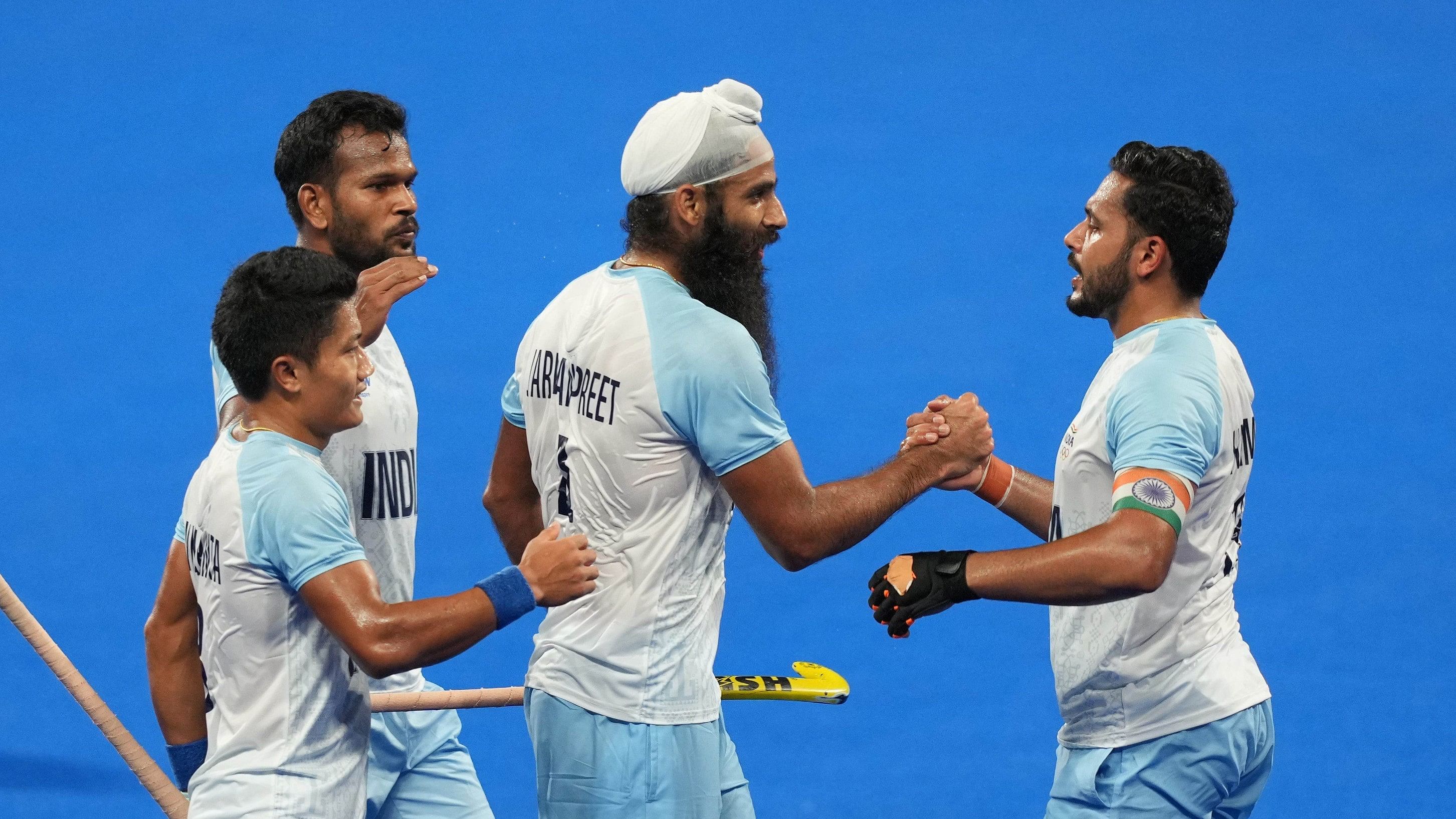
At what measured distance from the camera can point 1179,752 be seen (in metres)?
3.34

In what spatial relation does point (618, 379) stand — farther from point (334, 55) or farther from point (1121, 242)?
point (334, 55)

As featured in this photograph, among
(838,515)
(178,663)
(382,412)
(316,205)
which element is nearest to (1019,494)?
(838,515)

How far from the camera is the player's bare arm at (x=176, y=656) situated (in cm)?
303

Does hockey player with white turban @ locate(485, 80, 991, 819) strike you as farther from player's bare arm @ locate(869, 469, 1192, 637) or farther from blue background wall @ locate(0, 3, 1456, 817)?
blue background wall @ locate(0, 3, 1456, 817)

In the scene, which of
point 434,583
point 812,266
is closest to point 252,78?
point 812,266

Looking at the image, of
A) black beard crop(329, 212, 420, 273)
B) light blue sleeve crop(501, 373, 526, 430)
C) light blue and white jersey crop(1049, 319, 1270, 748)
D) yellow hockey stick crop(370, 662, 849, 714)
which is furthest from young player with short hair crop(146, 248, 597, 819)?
light blue and white jersey crop(1049, 319, 1270, 748)

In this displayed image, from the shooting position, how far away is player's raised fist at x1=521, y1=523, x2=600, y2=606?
9.44ft

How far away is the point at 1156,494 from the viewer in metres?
3.01

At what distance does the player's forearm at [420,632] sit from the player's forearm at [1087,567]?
93 centimetres

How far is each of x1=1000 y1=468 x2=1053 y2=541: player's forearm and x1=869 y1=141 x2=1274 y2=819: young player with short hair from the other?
28 centimetres

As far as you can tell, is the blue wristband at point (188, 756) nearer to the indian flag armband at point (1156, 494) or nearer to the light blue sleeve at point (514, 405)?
the light blue sleeve at point (514, 405)

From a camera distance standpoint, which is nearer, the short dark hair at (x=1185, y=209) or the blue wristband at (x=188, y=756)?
the blue wristband at (x=188, y=756)

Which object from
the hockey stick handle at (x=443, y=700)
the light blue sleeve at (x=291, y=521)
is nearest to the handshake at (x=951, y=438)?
the hockey stick handle at (x=443, y=700)

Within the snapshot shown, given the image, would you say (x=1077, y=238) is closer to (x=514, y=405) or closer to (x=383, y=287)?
(x=514, y=405)
